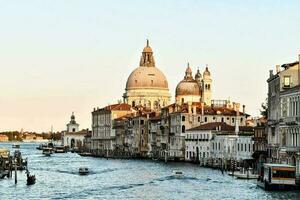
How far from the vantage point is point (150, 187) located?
45594 mm

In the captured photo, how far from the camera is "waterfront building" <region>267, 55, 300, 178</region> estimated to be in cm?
4344

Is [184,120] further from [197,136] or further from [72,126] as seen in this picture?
[72,126]

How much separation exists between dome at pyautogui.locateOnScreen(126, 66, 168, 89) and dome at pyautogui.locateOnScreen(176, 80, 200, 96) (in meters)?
17.8

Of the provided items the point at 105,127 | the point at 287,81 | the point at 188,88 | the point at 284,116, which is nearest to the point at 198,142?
the point at 287,81

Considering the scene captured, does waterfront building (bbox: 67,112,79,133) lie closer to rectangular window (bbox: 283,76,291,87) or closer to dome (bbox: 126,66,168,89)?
dome (bbox: 126,66,168,89)

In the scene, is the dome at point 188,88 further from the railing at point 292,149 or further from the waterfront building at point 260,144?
the railing at point 292,149

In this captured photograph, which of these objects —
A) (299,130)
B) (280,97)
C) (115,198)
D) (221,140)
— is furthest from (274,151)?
(221,140)

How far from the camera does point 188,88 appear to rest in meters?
110

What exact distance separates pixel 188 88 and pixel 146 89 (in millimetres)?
19597

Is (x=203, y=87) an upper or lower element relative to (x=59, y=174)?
upper

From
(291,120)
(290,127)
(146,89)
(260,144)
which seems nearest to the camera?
(291,120)

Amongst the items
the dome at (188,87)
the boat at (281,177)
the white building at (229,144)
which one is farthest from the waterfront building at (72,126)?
the boat at (281,177)

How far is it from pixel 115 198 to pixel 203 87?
234 ft

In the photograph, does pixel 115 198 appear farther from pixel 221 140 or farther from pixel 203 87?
pixel 203 87
